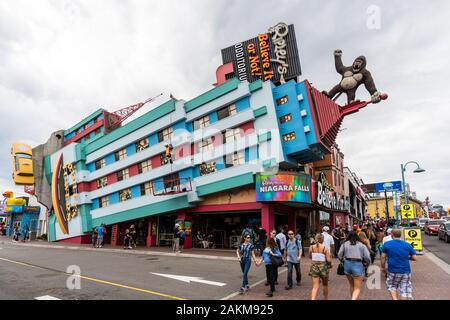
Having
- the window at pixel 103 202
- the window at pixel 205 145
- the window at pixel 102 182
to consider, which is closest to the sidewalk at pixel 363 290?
the window at pixel 205 145

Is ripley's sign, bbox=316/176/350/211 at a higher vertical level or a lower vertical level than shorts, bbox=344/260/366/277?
higher

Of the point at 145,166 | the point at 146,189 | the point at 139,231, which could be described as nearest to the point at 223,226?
the point at 146,189

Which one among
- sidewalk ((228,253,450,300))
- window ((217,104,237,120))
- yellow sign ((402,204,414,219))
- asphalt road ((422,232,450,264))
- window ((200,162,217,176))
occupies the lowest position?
asphalt road ((422,232,450,264))

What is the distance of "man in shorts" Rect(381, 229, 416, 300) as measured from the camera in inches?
269

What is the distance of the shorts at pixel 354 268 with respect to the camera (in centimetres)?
742

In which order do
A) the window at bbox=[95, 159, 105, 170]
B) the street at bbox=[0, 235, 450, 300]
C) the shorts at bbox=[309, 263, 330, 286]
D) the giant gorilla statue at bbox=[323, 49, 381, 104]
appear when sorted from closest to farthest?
the shorts at bbox=[309, 263, 330, 286]
the street at bbox=[0, 235, 450, 300]
the giant gorilla statue at bbox=[323, 49, 381, 104]
the window at bbox=[95, 159, 105, 170]

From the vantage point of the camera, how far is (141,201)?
92.0ft

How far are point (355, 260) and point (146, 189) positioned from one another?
2321cm

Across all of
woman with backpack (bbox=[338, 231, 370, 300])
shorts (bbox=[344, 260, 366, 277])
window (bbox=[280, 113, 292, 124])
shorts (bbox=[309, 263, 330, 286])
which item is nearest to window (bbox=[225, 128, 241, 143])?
window (bbox=[280, 113, 292, 124])

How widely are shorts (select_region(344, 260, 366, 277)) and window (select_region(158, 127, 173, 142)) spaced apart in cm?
2096

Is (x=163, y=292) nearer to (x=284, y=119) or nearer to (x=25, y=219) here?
(x=284, y=119)

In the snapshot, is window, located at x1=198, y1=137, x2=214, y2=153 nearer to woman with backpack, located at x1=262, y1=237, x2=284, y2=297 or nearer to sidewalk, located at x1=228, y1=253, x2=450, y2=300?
sidewalk, located at x1=228, y1=253, x2=450, y2=300

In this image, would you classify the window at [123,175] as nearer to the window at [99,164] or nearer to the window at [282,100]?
the window at [99,164]

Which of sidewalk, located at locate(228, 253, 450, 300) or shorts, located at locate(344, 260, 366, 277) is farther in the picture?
sidewalk, located at locate(228, 253, 450, 300)
